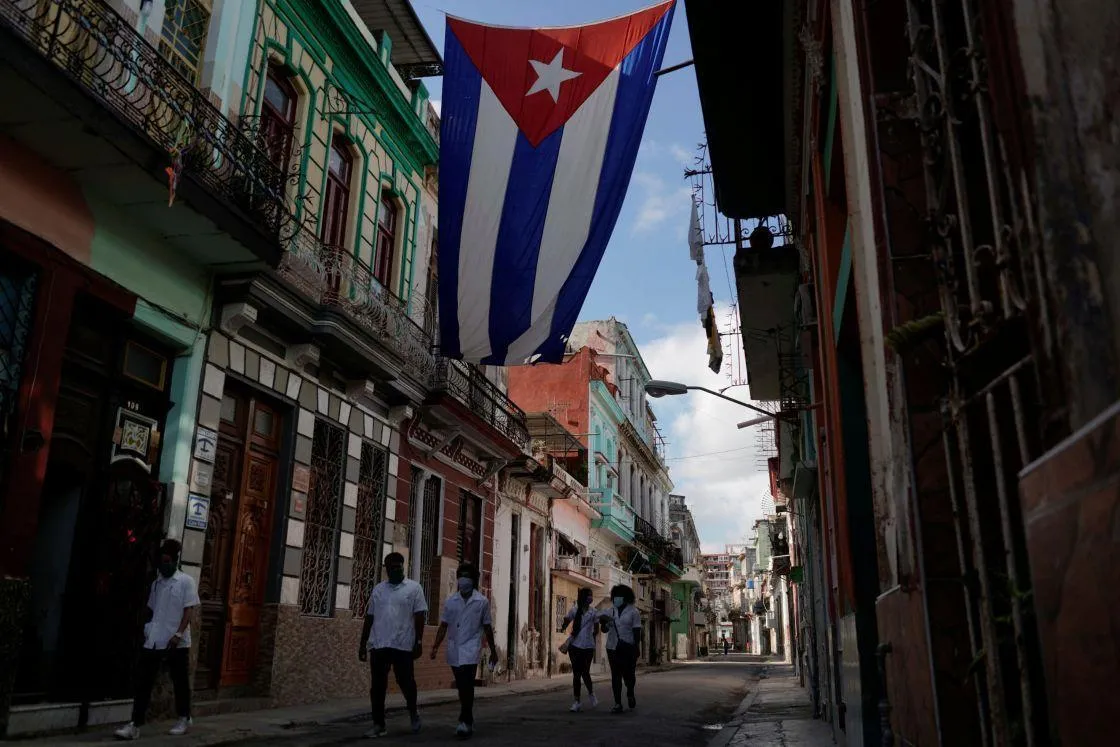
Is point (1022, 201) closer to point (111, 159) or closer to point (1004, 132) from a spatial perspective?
point (1004, 132)

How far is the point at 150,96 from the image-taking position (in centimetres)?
872

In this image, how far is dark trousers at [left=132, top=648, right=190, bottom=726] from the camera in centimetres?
735

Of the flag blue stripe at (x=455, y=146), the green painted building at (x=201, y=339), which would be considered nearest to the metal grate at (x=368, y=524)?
the green painted building at (x=201, y=339)

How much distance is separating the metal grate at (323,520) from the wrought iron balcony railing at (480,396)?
3.02m

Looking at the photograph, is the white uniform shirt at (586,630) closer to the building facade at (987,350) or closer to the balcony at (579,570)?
the building facade at (987,350)

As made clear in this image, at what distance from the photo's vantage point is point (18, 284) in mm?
7746

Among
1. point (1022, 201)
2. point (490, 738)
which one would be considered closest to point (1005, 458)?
point (1022, 201)

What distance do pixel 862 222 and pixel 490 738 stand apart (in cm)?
600

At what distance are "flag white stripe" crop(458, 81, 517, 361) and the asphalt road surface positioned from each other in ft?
12.2

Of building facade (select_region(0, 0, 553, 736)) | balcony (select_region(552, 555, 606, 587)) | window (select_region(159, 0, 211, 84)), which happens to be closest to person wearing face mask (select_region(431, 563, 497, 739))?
building facade (select_region(0, 0, 553, 736))

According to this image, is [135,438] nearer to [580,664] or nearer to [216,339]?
[216,339]

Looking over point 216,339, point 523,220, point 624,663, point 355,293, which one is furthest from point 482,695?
point 523,220

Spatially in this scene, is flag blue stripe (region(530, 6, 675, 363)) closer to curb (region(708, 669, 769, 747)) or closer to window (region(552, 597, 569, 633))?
curb (region(708, 669, 769, 747))

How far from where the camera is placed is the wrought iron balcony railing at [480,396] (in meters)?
16.3
